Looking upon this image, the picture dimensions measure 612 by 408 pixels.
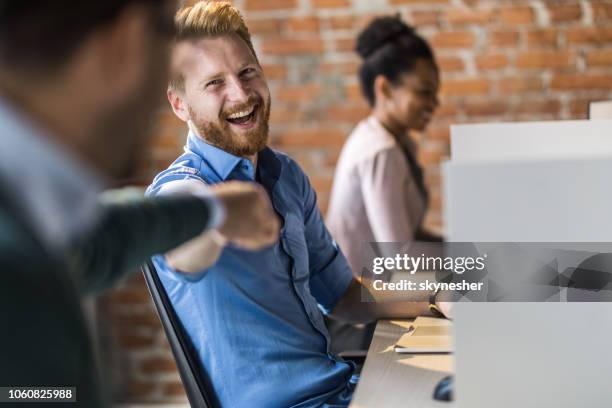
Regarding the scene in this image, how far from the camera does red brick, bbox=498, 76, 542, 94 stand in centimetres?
297

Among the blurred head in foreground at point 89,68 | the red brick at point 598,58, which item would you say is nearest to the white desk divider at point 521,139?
the blurred head in foreground at point 89,68

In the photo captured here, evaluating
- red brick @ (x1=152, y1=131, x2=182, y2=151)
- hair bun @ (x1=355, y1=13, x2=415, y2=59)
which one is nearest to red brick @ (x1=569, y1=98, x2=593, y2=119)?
hair bun @ (x1=355, y1=13, x2=415, y2=59)

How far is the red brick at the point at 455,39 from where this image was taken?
295cm

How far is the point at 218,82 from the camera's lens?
140 centimetres

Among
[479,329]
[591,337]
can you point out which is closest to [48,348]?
[479,329]

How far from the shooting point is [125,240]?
80cm

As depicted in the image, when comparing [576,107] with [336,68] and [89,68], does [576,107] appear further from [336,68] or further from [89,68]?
[89,68]

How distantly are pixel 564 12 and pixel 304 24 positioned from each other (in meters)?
0.92

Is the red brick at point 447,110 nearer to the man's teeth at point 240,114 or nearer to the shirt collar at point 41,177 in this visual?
the man's teeth at point 240,114

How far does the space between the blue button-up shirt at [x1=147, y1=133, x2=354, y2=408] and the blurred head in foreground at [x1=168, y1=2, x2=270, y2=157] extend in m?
0.03

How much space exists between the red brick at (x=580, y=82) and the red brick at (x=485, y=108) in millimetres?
193

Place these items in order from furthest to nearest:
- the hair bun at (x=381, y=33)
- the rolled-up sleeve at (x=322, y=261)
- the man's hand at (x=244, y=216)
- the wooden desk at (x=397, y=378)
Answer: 1. the hair bun at (x=381, y=33)
2. the rolled-up sleeve at (x=322, y=261)
3. the wooden desk at (x=397, y=378)
4. the man's hand at (x=244, y=216)

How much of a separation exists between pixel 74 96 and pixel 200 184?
659 millimetres

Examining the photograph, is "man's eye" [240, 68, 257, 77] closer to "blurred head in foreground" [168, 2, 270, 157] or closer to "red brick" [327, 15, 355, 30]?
"blurred head in foreground" [168, 2, 270, 157]
